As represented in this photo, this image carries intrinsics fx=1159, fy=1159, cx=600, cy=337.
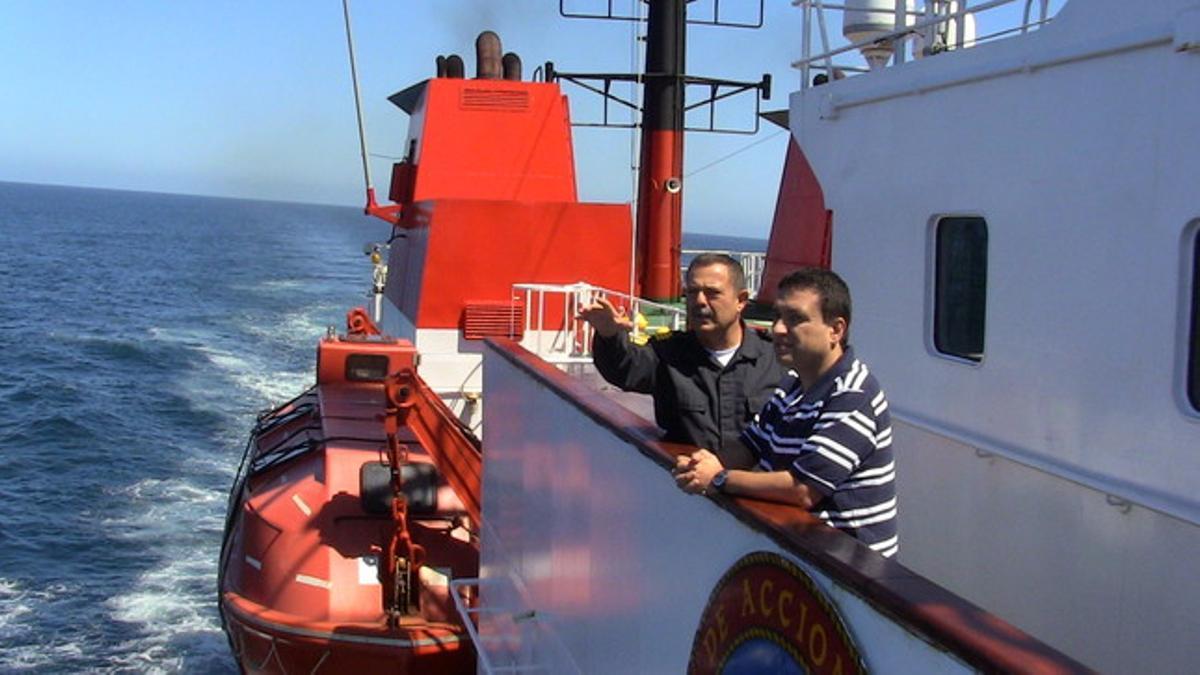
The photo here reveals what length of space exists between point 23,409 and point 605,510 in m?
20.9

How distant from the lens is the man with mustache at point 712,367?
354cm

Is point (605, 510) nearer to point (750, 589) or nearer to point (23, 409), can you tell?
point (750, 589)

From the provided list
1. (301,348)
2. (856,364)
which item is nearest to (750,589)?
(856,364)

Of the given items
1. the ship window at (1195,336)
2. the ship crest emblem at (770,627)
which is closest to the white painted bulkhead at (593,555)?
the ship crest emblem at (770,627)

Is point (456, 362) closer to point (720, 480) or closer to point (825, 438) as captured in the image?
point (720, 480)

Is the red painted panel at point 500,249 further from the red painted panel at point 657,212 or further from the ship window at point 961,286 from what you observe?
the ship window at point 961,286

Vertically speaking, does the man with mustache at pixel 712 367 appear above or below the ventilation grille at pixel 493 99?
below

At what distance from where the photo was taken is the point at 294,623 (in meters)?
7.32

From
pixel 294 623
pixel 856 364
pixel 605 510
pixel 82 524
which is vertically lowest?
pixel 82 524

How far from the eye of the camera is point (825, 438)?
8.71 feet

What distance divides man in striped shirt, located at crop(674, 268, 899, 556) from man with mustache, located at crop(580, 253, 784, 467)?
25.3 inches

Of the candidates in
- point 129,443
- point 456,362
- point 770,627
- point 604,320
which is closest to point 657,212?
point 456,362

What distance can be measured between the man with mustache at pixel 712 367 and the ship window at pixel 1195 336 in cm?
129

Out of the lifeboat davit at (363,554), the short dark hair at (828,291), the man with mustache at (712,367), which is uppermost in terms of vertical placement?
the short dark hair at (828,291)
